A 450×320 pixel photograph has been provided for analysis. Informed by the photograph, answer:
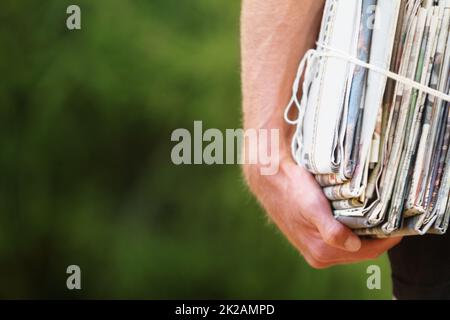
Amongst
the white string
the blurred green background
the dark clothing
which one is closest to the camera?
the white string

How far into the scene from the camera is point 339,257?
42.2 inches

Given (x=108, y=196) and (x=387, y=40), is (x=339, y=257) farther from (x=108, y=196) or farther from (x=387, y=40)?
(x=108, y=196)

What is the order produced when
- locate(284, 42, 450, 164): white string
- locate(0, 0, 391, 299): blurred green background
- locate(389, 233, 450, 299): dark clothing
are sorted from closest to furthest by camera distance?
locate(284, 42, 450, 164): white string
locate(389, 233, 450, 299): dark clothing
locate(0, 0, 391, 299): blurred green background

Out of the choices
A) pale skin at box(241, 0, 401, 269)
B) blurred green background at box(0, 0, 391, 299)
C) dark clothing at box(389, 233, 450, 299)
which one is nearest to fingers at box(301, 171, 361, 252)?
pale skin at box(241, 0, 401, 269)

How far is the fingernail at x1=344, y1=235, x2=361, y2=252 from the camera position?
0.98 m

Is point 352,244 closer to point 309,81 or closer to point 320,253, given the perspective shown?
point 320,253

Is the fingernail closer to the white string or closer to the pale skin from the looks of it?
the pale skin

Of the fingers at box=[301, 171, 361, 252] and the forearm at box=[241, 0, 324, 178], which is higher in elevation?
the forearm at box=[241, 0, 324, 178]

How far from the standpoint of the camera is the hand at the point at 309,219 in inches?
38.8

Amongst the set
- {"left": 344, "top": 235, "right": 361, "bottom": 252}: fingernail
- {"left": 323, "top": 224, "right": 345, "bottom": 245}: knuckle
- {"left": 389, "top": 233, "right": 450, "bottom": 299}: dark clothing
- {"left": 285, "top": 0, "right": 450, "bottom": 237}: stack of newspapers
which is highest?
{"left": 285, "top": 0, "right": 450, "bottom": 237}: stack of newspapers

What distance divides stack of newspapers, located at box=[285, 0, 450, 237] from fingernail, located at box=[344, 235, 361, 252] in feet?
0.19

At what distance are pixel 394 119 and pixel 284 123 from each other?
246 mm

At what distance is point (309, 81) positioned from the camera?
3.38 ft

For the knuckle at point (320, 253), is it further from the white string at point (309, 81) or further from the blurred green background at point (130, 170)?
the blurred green background at point (130, 170)
